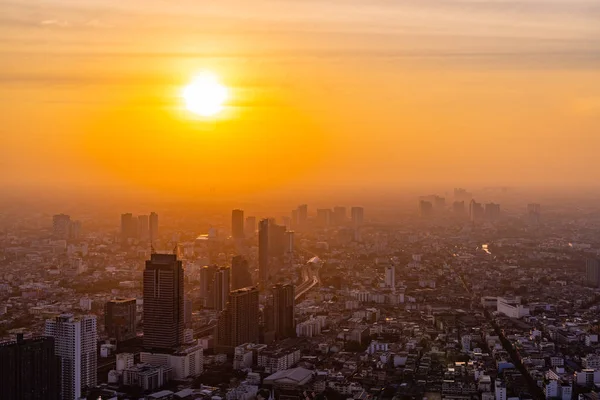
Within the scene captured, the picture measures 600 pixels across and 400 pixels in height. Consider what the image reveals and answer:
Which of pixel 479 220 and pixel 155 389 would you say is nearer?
pixel 155 389

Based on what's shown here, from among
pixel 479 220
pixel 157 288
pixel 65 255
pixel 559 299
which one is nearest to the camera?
pixel 157 288

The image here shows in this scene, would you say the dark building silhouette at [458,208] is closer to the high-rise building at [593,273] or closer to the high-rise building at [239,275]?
the high-rise building at [593,273]

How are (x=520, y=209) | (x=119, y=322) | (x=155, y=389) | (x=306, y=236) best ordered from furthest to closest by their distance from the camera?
1. (x=520, y=209)
2. (x=306, y=236)
3. (x=119, y=322)
4. (x=155, y=389)

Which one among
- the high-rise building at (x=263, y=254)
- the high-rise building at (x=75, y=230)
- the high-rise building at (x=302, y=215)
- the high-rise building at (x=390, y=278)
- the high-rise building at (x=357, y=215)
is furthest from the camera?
the high-rise building at (x=357, y=215)

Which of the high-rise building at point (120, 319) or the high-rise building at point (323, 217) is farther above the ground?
the high-rise building at point (323, 217)

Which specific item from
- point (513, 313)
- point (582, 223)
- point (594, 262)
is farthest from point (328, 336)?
point (582, 223)

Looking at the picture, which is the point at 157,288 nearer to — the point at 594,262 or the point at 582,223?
the point at 594,262

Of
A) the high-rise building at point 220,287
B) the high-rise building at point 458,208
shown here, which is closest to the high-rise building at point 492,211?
the high-rise building at point 458,208
